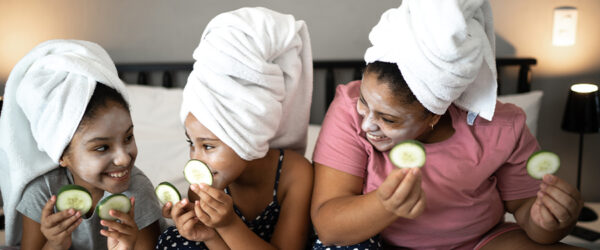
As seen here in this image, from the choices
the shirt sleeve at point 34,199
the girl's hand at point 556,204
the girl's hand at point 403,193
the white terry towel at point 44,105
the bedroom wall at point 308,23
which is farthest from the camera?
the bedroom wall at point 308,23

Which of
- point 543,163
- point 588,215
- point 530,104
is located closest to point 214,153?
point 543,163

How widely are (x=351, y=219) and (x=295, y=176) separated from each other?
306 millimetres

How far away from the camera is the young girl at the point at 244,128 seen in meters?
1.43

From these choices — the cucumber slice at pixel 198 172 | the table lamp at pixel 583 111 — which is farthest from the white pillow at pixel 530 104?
the cucumber slice at pixel 198 172

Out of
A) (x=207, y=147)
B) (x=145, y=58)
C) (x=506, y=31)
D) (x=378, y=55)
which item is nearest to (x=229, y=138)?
(x=207, y=147)

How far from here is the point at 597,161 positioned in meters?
3.14

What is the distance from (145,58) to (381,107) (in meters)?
2.06

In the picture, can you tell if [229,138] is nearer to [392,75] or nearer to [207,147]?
[207,147]

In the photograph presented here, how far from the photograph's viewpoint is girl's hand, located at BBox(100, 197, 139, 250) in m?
1.38

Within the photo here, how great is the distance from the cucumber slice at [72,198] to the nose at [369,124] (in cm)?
81

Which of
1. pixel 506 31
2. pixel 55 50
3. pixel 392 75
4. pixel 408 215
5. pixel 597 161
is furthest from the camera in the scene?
pixel 597 161

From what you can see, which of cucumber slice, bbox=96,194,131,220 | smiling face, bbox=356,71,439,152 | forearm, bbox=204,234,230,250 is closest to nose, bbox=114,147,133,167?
cucumber slice, bbox=96,194,131,220

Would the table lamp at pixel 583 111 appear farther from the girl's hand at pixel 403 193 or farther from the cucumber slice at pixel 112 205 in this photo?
the cucumber slice at pixel 112 205

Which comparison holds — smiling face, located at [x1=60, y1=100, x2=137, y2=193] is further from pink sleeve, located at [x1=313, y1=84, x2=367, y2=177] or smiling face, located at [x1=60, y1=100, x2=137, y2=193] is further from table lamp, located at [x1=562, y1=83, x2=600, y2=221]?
table lamp, located at [x1=562, y1=83, x2=600, y2=221]
